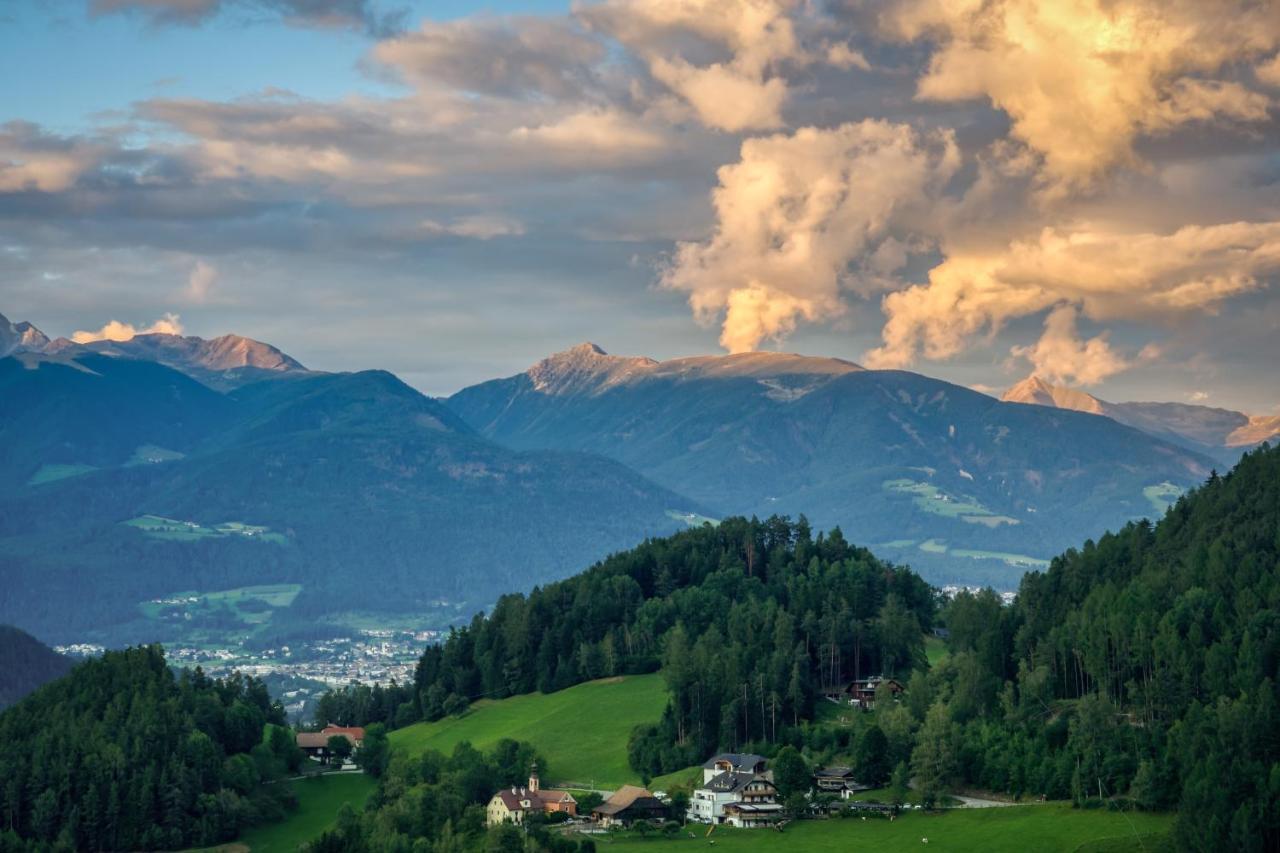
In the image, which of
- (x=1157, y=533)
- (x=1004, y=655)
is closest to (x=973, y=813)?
(x=1004, y=655)

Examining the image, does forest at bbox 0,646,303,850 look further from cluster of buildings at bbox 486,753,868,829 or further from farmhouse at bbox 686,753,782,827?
farmhouse at bbox 686,753,782,827

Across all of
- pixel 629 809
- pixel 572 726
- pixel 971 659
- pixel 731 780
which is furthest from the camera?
pixel 572 726

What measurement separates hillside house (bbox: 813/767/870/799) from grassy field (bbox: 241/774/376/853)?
38.1m

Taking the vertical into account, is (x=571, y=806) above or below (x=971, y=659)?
below

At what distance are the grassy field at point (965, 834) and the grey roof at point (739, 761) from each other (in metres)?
10.7

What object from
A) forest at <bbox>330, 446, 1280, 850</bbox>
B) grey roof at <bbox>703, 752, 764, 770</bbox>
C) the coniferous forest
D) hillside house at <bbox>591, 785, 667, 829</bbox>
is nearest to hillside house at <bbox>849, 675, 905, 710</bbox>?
the coniferous forest

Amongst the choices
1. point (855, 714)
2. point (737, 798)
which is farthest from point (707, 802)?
point (855, 714)

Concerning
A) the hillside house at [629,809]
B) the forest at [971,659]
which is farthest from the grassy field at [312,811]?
the forest at [971,659]

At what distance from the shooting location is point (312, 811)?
139 meters

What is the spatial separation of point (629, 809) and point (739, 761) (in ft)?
40.0

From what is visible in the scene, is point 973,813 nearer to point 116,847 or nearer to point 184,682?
point 116,847

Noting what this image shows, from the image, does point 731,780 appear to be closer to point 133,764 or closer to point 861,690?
point 861,690

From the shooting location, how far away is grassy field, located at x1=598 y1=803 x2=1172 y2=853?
3989 inches

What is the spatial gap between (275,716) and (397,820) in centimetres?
5960
